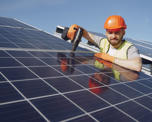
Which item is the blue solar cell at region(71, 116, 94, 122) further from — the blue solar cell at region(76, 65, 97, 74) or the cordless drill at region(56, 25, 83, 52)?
the cordless drill at region(56, 25, 83, 52)

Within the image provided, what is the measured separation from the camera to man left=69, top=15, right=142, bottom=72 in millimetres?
6387

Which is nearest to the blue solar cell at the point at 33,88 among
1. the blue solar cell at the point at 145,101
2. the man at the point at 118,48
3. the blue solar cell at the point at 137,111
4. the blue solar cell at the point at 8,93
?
the blue solar cell at the point at 8,93

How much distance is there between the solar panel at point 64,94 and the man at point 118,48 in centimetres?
126

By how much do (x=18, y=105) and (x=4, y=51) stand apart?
2885 millimetres

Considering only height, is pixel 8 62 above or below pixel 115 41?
below

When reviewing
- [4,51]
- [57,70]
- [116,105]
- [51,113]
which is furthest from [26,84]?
[4,51]

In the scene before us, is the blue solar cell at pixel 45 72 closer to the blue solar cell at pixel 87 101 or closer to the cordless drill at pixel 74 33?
the blue solar cell at pixel 87 101

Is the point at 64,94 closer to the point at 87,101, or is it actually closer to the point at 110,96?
the point at 87,101

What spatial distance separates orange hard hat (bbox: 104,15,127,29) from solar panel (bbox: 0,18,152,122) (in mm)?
1998

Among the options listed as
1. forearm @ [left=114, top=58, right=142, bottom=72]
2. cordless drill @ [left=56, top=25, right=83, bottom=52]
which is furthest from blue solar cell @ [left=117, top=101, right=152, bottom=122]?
cordless drill @ [left=56, top=25, right=83, bottom=52]

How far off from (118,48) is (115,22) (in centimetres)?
104

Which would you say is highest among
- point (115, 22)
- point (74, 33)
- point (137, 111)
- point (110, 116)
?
point (115, 22)

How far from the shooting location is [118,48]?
23.0 ft

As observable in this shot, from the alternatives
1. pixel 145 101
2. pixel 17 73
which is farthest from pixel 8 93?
pixel 145 101
